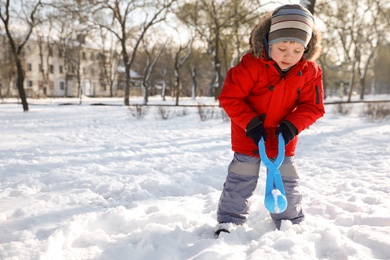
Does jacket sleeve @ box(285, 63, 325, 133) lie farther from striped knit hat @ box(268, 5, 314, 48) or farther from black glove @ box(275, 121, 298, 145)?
striped knit hat @ box(268, 5, 314, 48)

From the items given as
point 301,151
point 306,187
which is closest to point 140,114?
point 301,151

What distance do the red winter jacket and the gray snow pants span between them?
0.27 feet

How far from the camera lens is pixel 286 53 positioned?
6.17 ft

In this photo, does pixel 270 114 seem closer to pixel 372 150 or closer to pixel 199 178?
pixel 199 178

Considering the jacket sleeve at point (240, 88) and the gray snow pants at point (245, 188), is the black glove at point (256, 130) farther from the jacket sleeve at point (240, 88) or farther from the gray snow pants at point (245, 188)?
the gray snow pants at point (245, 188)

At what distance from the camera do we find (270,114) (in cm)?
205

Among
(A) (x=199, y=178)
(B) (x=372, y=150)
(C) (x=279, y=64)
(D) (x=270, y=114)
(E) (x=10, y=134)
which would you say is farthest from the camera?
(E) (x=10, y=134)

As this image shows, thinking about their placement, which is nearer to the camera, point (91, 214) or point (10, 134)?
point (91, 214)

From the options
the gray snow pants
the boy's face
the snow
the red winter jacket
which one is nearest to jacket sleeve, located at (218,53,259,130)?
the red winter jacket

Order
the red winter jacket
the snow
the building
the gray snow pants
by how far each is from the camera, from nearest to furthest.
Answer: the snow → the red winter jacket → the gray snow pants → the building

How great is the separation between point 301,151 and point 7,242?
4684mm

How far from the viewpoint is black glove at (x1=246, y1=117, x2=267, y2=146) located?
6.24ft

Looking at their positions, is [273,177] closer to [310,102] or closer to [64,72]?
[310,102]

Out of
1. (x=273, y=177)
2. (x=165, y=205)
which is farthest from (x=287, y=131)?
(x=165, y=205)
